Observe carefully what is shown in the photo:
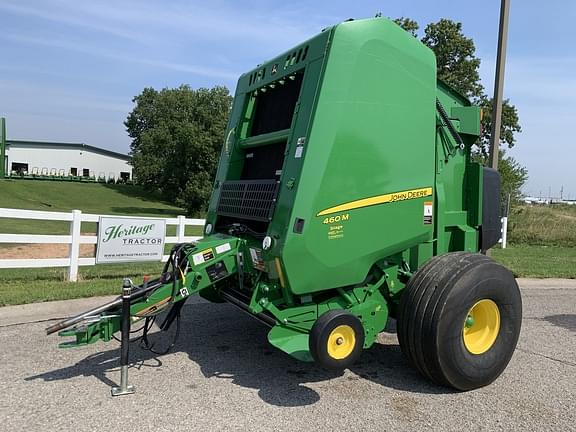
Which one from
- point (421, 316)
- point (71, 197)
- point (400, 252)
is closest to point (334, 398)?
point (421, 316)

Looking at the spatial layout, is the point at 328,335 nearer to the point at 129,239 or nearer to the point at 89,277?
the point at 129,239

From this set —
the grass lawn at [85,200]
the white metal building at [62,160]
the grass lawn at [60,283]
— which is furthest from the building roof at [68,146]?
the grass lawn at [60,283]

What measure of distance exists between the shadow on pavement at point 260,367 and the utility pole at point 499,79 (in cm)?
518

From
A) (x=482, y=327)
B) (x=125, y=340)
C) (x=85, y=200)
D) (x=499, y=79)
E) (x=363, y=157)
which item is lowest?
(x=125, y=340)

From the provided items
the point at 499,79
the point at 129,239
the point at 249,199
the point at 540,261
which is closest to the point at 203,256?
the point at 249,199

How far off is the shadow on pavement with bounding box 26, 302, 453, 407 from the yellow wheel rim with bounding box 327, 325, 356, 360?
16.2 inches

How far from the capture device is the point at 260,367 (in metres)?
4.58

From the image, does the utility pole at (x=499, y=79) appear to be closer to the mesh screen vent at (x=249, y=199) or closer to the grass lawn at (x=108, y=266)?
the grass lawn at (x=108, y=266)

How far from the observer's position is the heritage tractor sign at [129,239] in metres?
8.81

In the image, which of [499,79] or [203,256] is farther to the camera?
[499,79]

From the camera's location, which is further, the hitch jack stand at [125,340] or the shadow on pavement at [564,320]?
the shadow on pavement at [564,320]

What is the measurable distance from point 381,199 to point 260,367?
1859 millimetres

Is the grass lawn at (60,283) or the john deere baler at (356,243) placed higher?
the john deere baler at (356,243)

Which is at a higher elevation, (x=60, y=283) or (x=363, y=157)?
(x=363, y=157)
